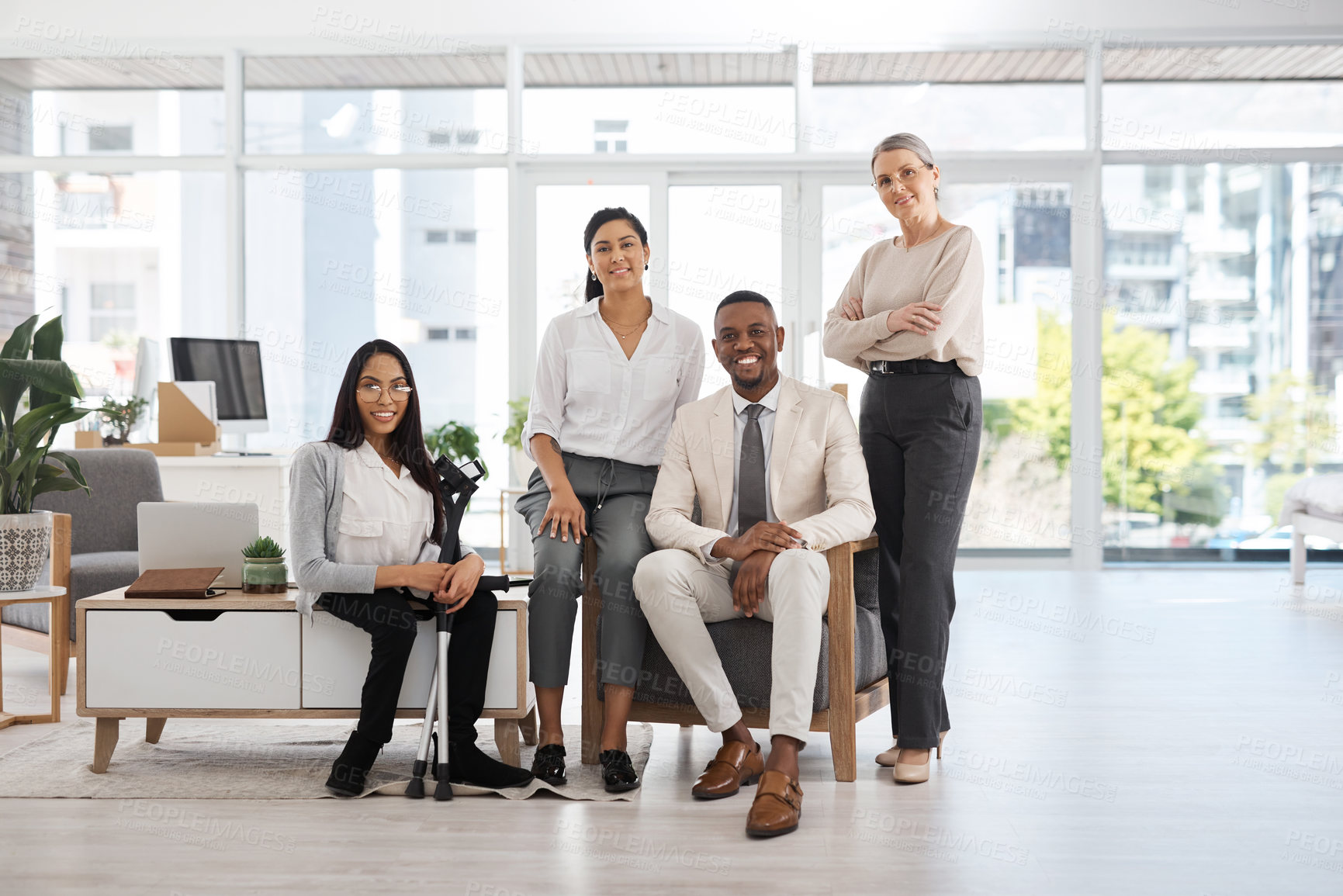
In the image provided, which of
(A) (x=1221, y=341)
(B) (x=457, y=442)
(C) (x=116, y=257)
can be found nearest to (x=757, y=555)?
(B) (x=457, y=442)

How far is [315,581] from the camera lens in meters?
2.54

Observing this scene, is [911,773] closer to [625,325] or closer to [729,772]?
[729,772]

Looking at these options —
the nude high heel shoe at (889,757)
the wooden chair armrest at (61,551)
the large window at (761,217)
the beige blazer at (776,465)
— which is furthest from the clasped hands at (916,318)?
the large window at (761,217)

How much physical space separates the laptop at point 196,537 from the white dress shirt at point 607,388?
760 mm

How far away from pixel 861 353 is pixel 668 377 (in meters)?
0.48

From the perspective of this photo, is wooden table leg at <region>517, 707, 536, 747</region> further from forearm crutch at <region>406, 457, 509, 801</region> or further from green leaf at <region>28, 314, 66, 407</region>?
green leaf at <region>28, 314, 66, 407</region>

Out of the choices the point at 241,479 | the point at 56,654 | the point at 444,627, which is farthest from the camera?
the point at 241,479

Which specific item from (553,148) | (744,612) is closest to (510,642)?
(744,612)

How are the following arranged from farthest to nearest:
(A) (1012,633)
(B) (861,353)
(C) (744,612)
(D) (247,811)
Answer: (A) (1012,633) → (B) (861,353) → (C) (744,612) → (D) (247,811)

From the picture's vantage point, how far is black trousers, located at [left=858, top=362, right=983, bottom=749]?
2678mm

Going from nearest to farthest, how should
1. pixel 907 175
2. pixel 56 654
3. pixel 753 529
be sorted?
pixel 753 529
pixel 907 175
pixel 56 654

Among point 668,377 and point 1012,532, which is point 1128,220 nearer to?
point 1012,532

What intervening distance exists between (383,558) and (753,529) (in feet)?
2.77

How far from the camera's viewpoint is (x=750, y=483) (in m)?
2.76
